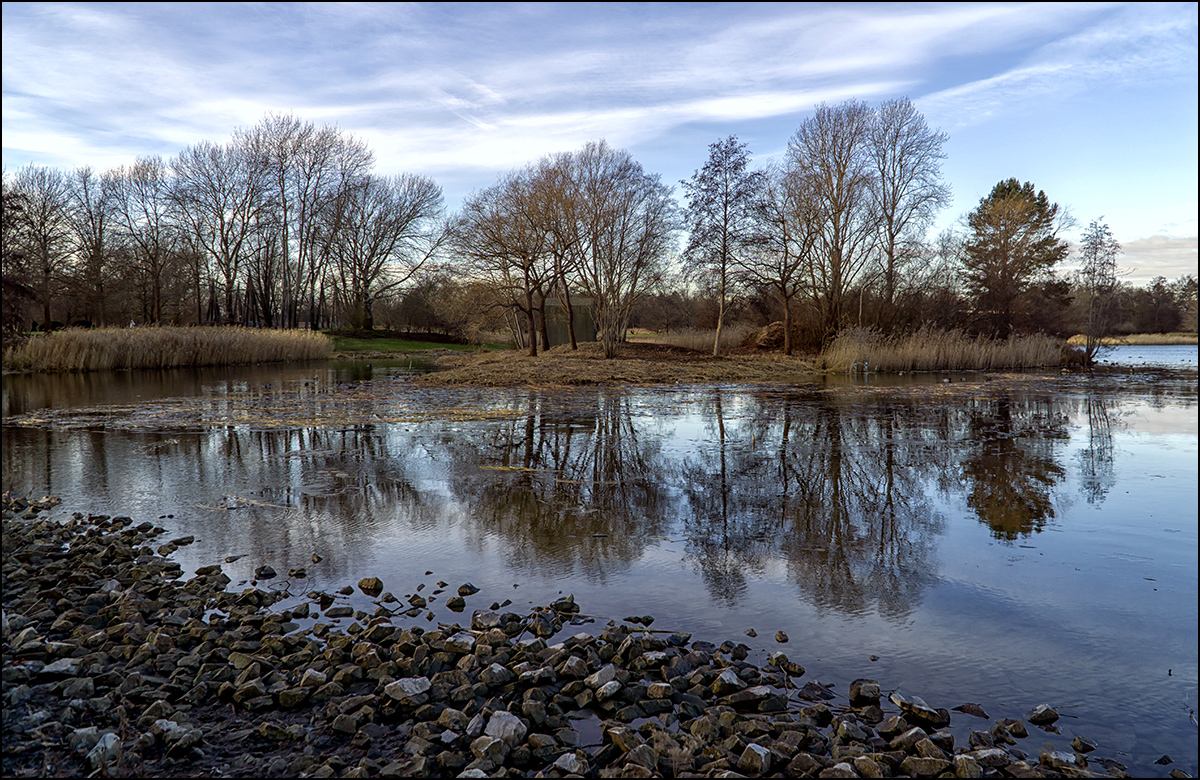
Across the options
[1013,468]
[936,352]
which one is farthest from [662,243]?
[1013,468]

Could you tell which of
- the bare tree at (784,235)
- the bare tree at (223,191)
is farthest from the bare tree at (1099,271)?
the bare tree at (223,191)

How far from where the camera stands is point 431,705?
9.22ft

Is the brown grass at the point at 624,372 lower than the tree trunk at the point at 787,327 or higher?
lower

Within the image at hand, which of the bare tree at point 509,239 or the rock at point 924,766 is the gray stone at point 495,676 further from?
the bare tree at point 509,239

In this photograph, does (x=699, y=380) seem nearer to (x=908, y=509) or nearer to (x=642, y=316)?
(x=908, y=509)

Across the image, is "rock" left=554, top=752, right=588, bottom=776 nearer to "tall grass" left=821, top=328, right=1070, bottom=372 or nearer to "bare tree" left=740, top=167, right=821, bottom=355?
"tall grass" left=821, top=328, right=1070, bottom=372

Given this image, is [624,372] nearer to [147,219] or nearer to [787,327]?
[787,327]

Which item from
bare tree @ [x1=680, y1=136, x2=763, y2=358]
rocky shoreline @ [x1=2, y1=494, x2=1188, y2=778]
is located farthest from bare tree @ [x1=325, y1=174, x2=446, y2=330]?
rocky shoreline @ [x1=2, y1=494, x2=1188, y2=778]

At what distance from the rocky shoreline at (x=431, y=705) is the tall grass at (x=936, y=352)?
→ 2221cm

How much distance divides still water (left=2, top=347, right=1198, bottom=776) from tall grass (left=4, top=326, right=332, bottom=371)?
1383 centimetres

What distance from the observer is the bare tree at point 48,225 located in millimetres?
36000

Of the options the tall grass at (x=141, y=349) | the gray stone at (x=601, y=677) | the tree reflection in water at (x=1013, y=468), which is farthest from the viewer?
the tall grass at (x=141, y=349)

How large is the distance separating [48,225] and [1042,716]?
4915 cm

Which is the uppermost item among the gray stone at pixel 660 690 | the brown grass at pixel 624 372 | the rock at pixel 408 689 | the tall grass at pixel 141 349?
the tall grass at pixel 141 349
